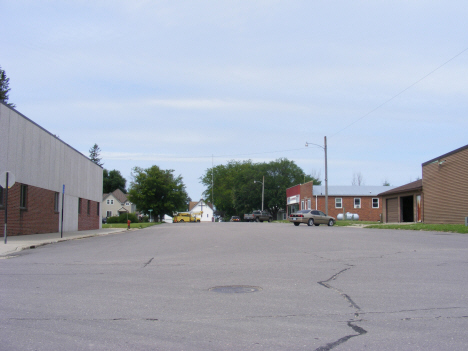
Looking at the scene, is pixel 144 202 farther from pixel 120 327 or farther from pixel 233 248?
pixel 120 327

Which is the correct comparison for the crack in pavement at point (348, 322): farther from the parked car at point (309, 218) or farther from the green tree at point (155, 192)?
the green tree at point (155, 192)

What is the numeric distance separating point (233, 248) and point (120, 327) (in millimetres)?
10960

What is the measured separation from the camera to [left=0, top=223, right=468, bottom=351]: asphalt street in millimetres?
5125

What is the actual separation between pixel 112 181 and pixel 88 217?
97.5 meters

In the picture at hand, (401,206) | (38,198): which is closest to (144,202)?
(401,206)

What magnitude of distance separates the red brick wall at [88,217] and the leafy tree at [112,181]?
9247cm

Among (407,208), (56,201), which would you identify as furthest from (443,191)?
(56,201)

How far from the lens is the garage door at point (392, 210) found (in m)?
47.3

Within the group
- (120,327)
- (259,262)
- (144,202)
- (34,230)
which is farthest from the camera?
(144,202)

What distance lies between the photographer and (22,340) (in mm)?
5152

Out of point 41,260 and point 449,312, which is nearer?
point 449,312

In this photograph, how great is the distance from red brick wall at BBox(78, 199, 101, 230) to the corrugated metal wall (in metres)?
28.7

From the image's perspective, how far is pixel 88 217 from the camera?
3934cm

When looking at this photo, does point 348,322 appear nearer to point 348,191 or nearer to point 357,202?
point 357,202
